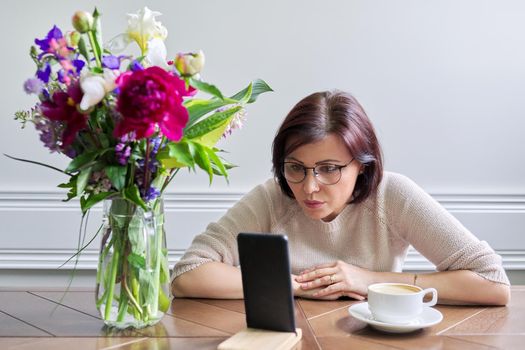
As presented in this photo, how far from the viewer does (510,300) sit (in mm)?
1647

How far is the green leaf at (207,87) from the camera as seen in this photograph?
3.87 ft

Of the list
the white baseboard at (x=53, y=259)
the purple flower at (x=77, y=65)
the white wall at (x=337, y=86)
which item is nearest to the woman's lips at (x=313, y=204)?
the purple flower at (x=77, y=65)

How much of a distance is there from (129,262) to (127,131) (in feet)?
0.89

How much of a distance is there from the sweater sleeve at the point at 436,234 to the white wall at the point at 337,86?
82cm

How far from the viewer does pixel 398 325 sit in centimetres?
131

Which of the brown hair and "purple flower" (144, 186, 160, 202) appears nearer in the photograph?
"purple flower" (144, 186, 160, 202)

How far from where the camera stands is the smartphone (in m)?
1.23

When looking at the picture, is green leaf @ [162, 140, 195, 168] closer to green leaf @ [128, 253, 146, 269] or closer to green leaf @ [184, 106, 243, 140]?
green leaf @ [184, 106, 243, 140]

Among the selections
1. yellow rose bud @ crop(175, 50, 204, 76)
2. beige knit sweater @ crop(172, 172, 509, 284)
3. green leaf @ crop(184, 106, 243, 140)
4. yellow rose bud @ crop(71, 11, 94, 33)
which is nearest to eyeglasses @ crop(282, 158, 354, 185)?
beige knit sweater @ crop(172, 172, 509, 284)

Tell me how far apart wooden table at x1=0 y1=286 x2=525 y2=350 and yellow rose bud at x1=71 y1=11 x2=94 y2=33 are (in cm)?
54

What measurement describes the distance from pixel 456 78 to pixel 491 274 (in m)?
1.14

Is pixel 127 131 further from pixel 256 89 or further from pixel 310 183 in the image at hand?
pixel 310 183

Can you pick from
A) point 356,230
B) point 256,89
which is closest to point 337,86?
point 356,230

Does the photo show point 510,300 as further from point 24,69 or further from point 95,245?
point 24,69
